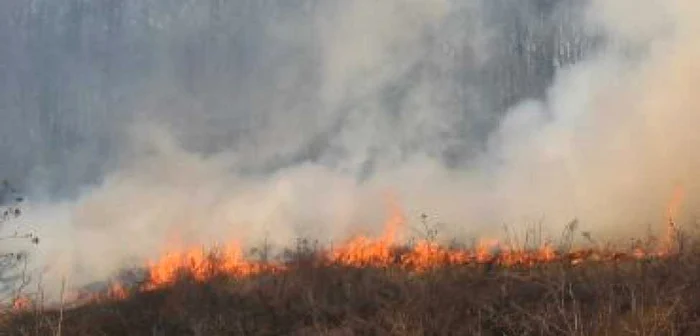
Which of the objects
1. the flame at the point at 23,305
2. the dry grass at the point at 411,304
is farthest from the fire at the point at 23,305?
the dry grass at the point at 411,304

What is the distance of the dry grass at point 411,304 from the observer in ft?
32.3

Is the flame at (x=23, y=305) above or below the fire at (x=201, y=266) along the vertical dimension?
below

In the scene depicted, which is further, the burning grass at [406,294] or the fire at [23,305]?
the fire at [23,305]

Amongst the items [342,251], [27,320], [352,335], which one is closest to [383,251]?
[342,251]

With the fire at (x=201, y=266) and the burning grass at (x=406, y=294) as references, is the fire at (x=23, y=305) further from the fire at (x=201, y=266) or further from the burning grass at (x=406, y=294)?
the fire at (x=201, y=266)

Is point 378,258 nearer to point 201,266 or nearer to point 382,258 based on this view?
point 382,258

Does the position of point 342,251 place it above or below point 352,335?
above

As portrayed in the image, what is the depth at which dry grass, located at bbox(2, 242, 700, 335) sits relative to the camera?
9836 mm

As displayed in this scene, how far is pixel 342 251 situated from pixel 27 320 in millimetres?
5817

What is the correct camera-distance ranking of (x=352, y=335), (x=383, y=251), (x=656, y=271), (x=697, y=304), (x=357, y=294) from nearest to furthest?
1. (x=697, y=304)
2. (x=352, y=335)
3. (x=656, y=271)
4. (x=357, y=294)
5. (x=383, y=251)

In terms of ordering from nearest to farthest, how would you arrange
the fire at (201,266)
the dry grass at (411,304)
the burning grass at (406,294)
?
the dry grass at (411,304) < the burning grass at (406,294) < the fire at (201,266)

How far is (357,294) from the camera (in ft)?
42.0

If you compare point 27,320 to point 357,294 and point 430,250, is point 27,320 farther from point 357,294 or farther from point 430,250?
point 430,250

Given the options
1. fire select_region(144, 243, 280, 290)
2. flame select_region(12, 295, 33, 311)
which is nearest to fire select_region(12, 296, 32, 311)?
flame select_region(12, 295, 33, 311)
